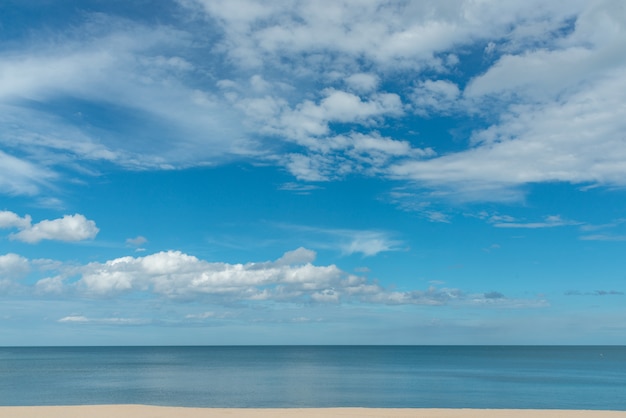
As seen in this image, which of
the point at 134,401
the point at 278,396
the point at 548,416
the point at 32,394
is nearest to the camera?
the point at 548,416

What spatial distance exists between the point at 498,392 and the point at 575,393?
8552 millimetres

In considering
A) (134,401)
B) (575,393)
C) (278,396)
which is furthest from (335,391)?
(575,393)

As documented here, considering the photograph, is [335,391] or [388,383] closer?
[335,391]

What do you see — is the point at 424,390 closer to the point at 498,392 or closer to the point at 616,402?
the point at 498,392

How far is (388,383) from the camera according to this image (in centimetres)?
7438

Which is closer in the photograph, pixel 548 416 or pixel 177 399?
pixel 548 416

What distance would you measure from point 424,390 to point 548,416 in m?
29.5

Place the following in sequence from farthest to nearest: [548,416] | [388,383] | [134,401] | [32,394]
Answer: [388,383] < [32,394] < [134,401] < [548,416]

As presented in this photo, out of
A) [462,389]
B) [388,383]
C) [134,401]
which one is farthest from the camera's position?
[388,383]

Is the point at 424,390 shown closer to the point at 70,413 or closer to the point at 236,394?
the point at 236,394

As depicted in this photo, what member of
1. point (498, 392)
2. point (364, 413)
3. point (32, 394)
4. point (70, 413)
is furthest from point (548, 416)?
point (32, 394)

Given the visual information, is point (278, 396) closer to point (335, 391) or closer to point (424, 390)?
point (335, 391)

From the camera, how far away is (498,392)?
62812 millimetres

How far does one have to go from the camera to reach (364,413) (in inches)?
1453
